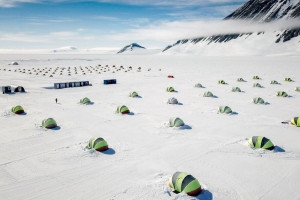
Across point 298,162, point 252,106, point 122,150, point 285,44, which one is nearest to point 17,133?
point 122,150

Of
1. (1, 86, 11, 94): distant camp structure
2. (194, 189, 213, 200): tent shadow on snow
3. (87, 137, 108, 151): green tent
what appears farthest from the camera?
(1, 86, 11, 94): distant camp structure

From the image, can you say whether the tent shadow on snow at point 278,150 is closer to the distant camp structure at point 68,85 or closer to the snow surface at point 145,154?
the snow surface at point 145,154

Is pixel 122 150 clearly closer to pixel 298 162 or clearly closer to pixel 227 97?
pixel 298 162

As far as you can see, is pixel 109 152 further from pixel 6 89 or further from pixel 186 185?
pixel 6 89

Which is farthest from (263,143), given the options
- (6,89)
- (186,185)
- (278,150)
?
(6,89)

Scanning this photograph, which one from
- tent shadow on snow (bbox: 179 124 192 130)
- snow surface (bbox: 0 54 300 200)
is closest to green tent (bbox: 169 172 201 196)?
snow surface (bbox: 0 54 300 200)

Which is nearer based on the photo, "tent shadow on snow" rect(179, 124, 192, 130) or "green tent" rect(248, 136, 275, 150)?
"green tent" rect(248, 136, 275, 150)

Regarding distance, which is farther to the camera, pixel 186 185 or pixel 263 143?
pixel 263 143

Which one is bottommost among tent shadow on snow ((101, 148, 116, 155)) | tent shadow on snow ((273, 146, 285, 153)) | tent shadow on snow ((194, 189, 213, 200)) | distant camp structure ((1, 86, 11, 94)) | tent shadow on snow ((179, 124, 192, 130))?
tent shadow on snow ((194, 189, 213, 200))

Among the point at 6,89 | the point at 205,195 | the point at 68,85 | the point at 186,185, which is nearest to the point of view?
the point at 186,185

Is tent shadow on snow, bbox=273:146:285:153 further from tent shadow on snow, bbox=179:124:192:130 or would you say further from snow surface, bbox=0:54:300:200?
tent shadow on snow, bbox=179:124:192:130

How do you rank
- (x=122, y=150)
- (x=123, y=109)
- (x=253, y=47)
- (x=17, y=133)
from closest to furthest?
1. (x=122, y=150)
2. (x=17, y=133)
3. (x=123, y=109)
4. (x=253, y=47)
